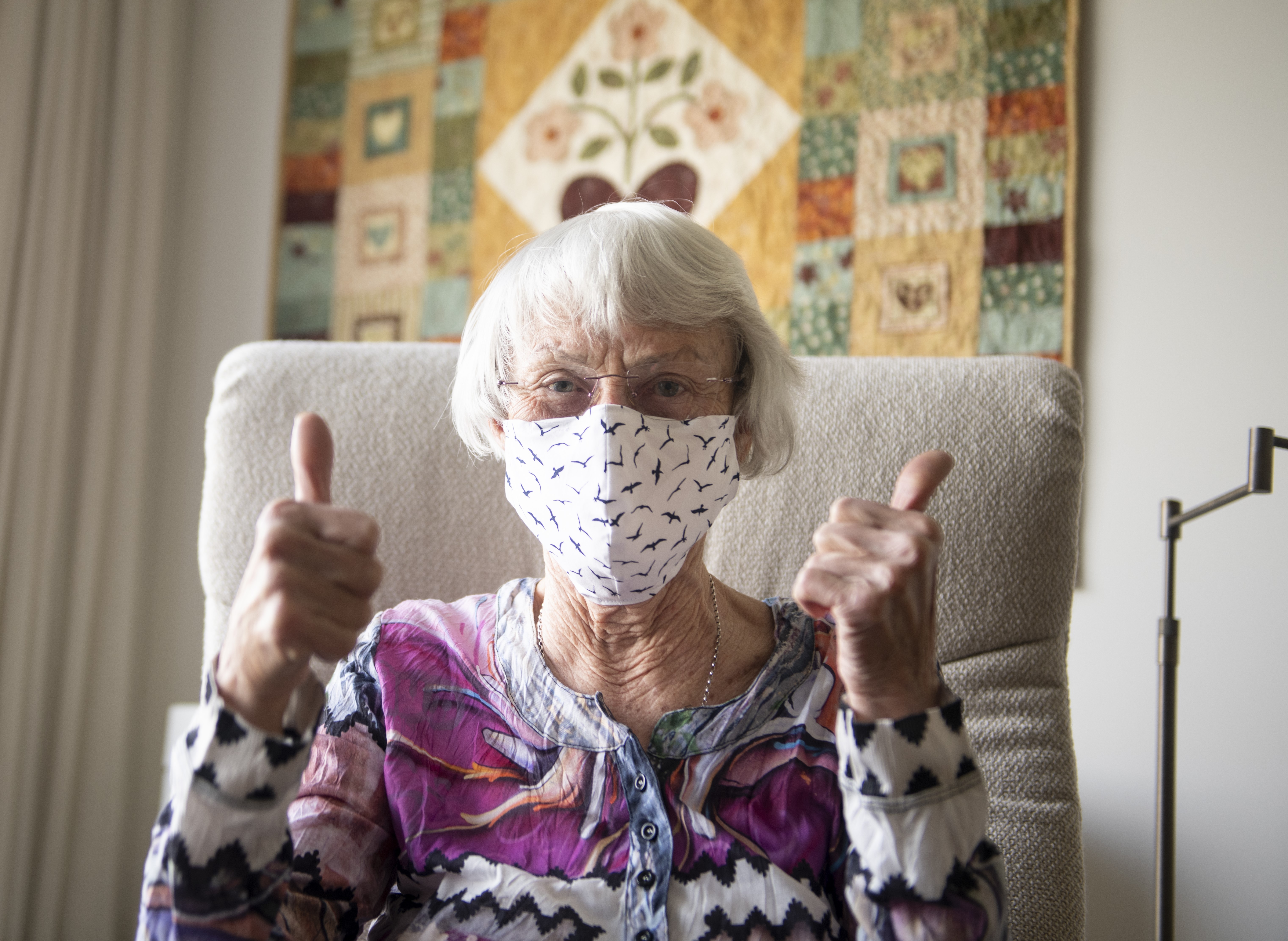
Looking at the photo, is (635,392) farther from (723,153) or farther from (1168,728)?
(723,153)

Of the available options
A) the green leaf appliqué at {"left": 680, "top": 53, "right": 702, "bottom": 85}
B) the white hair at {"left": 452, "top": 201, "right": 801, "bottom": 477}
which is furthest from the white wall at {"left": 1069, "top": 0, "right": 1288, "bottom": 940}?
the white hair at {"left": 452, "top": 201, "right": 801, "bottom": 477}

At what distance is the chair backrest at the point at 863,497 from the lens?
1.26 metres

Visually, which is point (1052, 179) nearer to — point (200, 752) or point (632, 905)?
point (632, 905)

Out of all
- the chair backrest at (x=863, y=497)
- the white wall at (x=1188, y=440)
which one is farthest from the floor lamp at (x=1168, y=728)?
the white wall at (x=1188, y=440)

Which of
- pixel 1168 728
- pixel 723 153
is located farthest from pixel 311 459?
pixel 723 153

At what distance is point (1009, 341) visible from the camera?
200 cm

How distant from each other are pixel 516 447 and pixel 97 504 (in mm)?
1839

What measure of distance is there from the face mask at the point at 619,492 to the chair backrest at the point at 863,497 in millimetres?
322

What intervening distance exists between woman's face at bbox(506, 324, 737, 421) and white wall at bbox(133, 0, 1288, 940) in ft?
3.92

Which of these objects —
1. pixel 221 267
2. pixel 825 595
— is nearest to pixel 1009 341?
pixel 825 595

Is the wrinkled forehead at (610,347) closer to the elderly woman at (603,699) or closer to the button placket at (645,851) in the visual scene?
the elderly woman at (603,699)

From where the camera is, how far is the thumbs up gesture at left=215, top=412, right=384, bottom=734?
77 centimetres

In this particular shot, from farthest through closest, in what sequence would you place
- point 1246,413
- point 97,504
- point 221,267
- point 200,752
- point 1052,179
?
point 221,267, point 97,504, point 1052,179, point 1246,413, point 200,752

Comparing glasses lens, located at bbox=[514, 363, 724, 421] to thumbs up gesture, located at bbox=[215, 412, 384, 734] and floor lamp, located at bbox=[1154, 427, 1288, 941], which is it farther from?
floor lamp, located at bbox=[1154, 427, 1288, 941]
